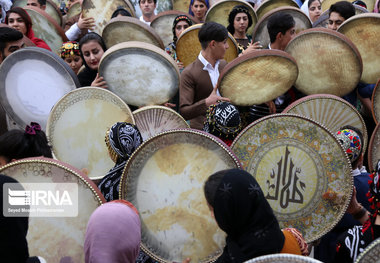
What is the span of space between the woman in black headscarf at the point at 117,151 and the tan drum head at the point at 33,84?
1333mm

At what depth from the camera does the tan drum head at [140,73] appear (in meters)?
3.81

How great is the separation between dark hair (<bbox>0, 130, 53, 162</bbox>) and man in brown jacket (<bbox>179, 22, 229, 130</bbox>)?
1.42 meters

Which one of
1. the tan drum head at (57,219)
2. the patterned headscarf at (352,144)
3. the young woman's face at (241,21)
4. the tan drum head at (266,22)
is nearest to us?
the tan drum head at (57,219)

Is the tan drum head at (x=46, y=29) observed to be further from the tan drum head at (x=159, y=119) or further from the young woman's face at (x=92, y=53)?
the tan drum head at (x=159, y=119)

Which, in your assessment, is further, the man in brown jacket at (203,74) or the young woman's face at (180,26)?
the young woman's face at (180,26)

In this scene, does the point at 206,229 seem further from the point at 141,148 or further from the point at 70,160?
the point at 70,160

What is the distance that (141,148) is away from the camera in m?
2.48

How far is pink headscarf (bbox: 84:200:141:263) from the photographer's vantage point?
193 centimetres

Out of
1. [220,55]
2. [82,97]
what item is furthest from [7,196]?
[220,55]

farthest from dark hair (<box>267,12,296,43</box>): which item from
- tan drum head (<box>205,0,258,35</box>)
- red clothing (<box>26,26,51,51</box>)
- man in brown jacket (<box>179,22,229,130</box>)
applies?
red clothing (<box>26,26,51,51</box>)

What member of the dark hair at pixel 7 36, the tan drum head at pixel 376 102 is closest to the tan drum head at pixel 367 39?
the tan drum head at pixel 376 102

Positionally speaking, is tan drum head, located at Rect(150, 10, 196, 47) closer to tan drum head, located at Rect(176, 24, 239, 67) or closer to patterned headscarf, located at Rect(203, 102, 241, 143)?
tan drum head, located at Rect(176, 24, 239, 67)

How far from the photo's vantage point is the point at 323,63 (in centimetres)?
392

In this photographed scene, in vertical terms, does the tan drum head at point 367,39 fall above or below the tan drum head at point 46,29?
above
